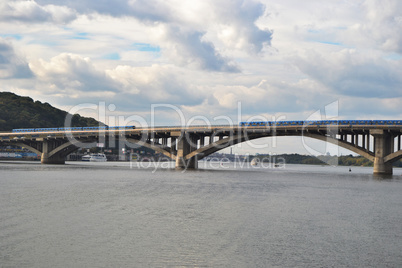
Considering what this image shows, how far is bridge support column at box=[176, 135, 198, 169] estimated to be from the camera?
117 meters

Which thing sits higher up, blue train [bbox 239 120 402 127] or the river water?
blue train [bbox 239 120 402 127]

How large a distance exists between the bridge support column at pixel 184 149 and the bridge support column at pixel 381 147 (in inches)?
1711

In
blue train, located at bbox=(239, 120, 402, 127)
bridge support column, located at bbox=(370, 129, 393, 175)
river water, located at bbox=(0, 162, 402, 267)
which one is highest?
blue train, located at bbox=(239, 120, 402, 127)

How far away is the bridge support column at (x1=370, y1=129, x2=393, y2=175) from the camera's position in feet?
305

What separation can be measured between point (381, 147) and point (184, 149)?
46.7 meters

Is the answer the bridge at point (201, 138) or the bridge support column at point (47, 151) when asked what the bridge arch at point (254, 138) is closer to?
the bridge at point (201, 138)

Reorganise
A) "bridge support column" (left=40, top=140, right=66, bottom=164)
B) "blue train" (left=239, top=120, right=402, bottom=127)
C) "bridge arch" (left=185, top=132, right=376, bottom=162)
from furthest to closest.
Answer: "bridge support column" (left=40, top=140, right=66, bottom=164)
"bridge arch" (left=185, top=132, right=376, bottom=162)
"blue train" (left=239, top=120, right=402, bottom=127)

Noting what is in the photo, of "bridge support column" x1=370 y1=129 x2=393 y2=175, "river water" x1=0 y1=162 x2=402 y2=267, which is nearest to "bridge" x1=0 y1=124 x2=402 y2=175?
"bridge support column" x1=370 y1=129 x2=393 y2=175

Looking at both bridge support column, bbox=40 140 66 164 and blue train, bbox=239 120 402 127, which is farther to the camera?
bridge support column, bbox=40 140 66 164

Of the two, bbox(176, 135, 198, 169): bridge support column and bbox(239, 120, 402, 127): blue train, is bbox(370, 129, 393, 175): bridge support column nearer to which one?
bbox(239, 120, 402, 127): blue train

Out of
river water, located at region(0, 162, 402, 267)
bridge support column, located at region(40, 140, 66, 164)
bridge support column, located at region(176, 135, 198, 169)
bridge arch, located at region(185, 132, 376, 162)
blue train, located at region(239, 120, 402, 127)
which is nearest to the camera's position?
river water, located at region(0, 162, 402, 267)

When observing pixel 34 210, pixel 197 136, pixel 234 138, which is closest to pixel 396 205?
pixel 34 210

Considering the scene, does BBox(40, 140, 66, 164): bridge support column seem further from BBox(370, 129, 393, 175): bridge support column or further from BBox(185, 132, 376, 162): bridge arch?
BBox(370, 129, 393, 175): bridge support column

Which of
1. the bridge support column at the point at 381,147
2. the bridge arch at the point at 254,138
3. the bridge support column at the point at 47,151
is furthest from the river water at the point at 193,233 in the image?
the bridge support column at the point at 47,151
